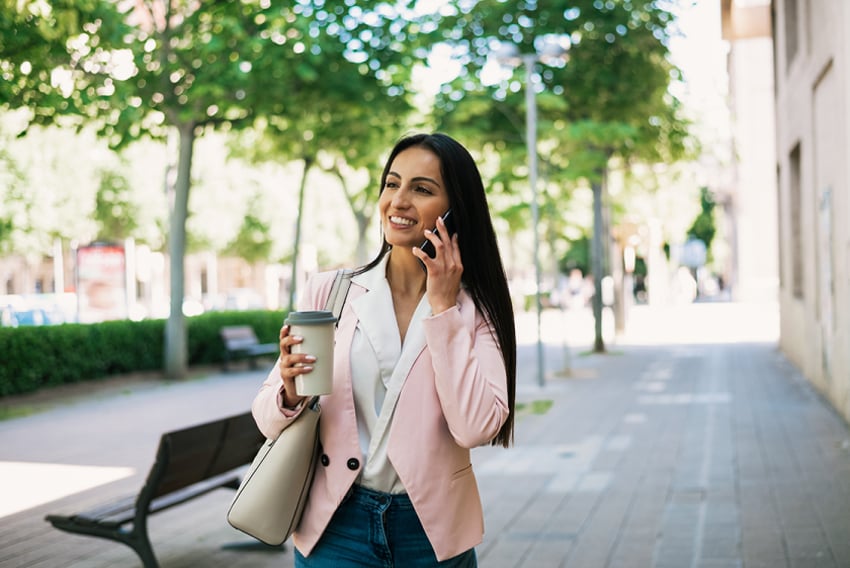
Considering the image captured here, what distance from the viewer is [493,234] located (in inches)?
106

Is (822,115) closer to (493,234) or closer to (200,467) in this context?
(200,467)

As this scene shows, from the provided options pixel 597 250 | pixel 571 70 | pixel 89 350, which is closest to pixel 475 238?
pixel 89 350

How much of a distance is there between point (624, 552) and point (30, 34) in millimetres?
5220

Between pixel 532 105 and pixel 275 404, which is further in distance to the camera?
pixel 532 105

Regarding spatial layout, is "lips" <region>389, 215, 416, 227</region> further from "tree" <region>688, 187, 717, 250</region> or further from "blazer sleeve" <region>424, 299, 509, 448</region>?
"tree" <region>688, 187, 717, 250</region>

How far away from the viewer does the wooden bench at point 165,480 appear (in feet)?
18.2

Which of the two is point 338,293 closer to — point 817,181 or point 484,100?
point 817,181

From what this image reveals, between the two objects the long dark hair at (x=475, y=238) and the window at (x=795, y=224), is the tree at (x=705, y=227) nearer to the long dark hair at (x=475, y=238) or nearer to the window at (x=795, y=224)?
the window at (x=795, y=224)

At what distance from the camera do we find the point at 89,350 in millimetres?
16375

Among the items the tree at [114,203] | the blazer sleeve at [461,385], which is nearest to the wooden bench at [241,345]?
the blazer sleeve at [461,385]

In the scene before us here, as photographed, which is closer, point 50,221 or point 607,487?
point 607,487

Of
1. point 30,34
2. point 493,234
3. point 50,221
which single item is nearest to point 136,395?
point 30,34

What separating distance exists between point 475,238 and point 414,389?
429 millimetres

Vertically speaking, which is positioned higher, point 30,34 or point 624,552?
point 30,34
